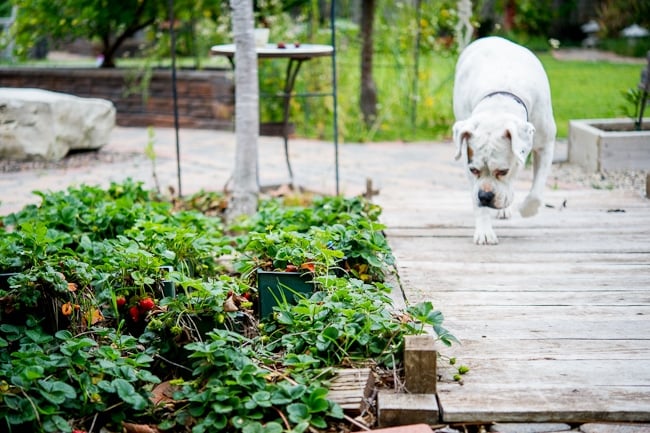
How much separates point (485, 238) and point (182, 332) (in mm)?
1997

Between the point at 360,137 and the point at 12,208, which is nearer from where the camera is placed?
the point at 12,208

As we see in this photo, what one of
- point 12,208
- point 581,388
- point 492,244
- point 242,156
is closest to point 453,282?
point 492,244

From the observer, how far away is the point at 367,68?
31.1ft

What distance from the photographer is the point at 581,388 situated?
2.48 meters

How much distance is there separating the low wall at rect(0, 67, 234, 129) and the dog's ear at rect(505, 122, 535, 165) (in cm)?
585

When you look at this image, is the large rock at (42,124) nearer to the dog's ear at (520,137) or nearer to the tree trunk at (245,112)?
the tree trunk at (245,112)

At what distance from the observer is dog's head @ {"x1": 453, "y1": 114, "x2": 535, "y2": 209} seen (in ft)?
12.8

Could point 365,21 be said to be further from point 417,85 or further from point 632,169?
point 632,169

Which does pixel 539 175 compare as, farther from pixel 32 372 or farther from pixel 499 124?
pixel 32 372

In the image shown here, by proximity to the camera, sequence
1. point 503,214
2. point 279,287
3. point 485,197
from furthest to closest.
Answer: point 503,214, point 485,197, point 279,287

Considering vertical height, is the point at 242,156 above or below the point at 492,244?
above

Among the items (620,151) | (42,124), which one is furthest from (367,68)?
(42,124)

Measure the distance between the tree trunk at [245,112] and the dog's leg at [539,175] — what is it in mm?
1632

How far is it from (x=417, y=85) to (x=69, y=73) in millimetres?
4274
